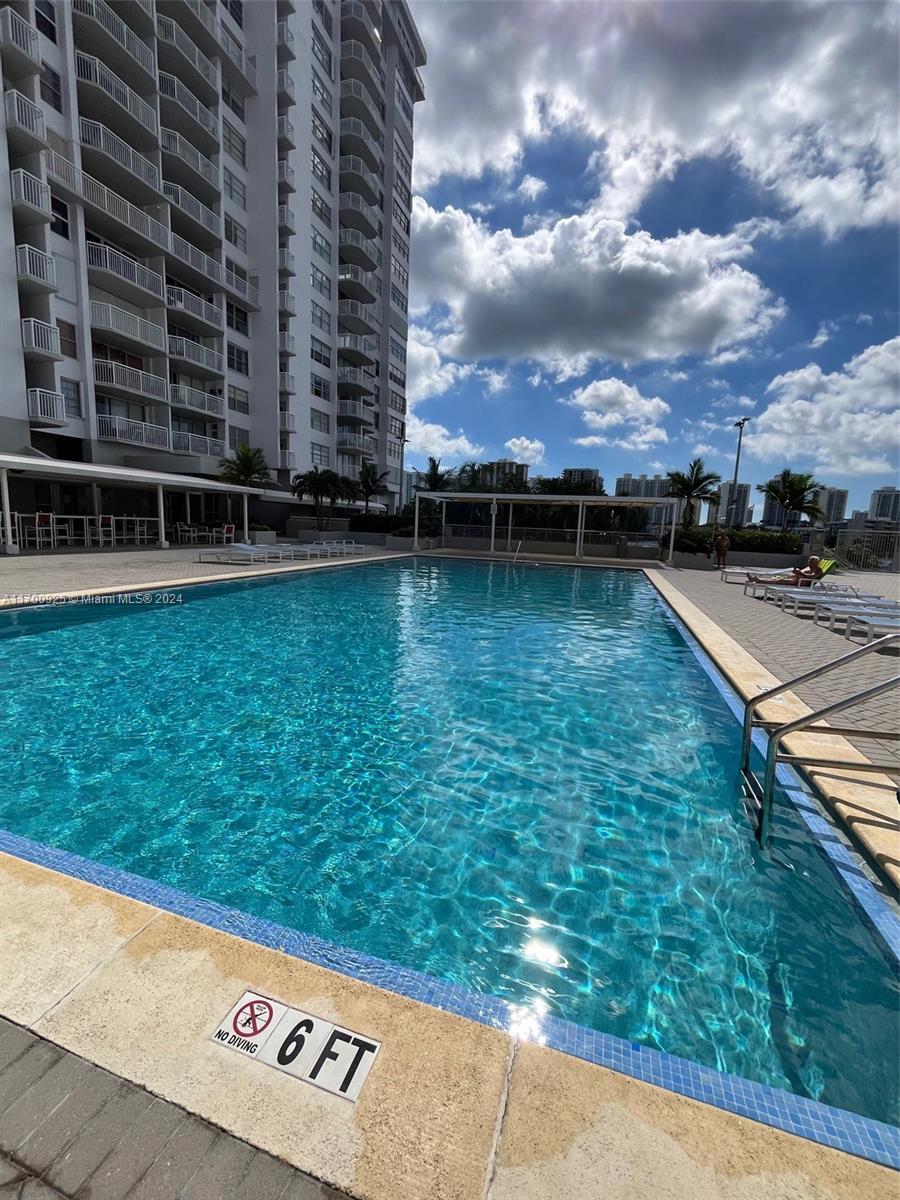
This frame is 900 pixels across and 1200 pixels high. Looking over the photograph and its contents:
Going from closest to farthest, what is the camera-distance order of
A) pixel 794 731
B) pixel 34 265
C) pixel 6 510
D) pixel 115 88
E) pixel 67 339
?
pixel 794 731
pixel 6 510
pixel 34 265
pixel 67 339
pixel 115 88

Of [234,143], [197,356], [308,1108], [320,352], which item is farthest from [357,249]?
[308,1108]

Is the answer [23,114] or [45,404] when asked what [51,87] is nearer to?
[23,114]

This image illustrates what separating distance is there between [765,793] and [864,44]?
9577 mm

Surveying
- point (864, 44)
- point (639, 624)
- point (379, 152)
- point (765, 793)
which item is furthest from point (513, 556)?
point (379, 152)

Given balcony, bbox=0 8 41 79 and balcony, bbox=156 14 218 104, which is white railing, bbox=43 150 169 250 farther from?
balcony, bbox=156 14 218 104

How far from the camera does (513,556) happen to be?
2473cm

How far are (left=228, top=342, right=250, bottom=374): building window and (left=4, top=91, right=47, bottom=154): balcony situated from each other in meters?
13.0

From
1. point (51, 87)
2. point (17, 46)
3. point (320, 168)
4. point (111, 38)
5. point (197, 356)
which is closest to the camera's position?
point (17, 46)

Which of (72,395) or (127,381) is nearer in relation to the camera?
(72,395)

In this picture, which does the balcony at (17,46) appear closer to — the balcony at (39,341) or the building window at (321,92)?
the balcony at (39,341)

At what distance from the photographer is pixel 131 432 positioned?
2438 centimetres

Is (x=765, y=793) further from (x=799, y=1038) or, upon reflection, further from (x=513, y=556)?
(x=513, y=556)

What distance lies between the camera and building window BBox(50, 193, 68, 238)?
21094 millimetres

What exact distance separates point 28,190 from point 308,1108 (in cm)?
2805
